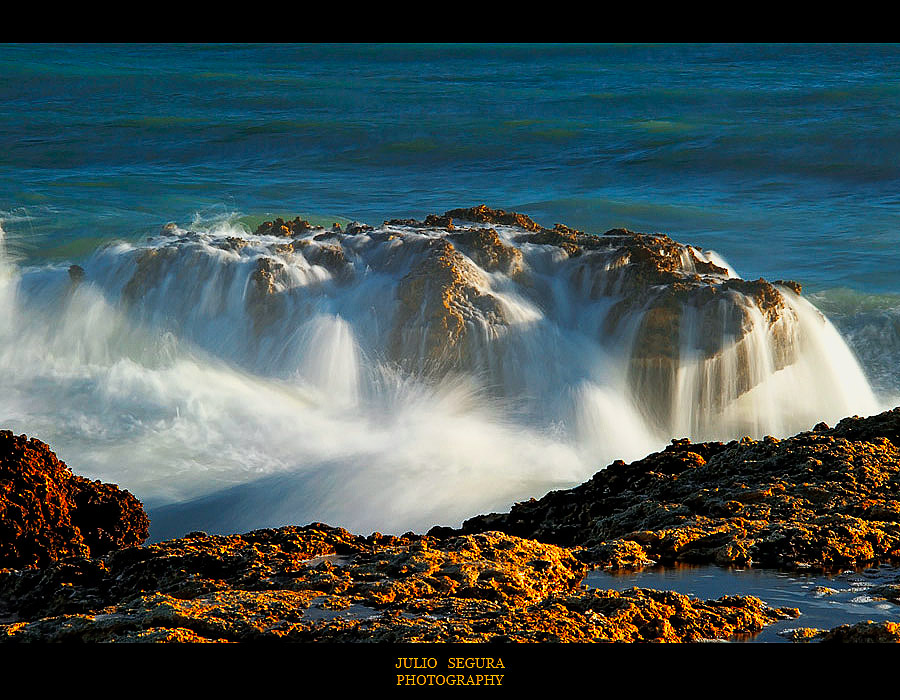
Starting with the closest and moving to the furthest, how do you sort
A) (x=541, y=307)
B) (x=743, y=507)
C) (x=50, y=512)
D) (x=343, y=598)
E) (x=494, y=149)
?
1. (x=343, y=598)
2. (x=743, y=507)
3. (x=50, y=512)
4. (x=541, y=307)
5. (x=494, y=149)

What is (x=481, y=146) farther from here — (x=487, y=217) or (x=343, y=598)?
(x=343, y=598)

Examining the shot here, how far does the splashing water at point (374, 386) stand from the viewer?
9516mm

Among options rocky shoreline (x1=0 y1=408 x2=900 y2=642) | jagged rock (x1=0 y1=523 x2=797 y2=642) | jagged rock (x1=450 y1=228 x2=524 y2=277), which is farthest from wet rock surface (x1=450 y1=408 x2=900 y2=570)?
jagged rock (x1=450 y1=228 x2=524 y2=277)

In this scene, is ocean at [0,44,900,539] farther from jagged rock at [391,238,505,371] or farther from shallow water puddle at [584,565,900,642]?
shallow water puddle at [584,565,900,642]

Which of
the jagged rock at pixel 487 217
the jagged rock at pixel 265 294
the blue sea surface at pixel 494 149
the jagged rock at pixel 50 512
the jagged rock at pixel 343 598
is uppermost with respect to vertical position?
the blue sea surface at pixel 494 149

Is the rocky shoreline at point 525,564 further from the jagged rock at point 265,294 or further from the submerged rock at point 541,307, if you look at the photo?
the jagged rock at point 265,294

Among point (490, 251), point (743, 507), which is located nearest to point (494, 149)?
point (490, 251)

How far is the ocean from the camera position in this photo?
32.9 feet

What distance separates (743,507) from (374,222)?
16.1 metres

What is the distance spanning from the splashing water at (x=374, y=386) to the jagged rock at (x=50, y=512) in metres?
4.54

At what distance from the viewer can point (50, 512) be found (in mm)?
3793

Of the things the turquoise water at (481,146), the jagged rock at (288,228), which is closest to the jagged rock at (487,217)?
the jagged rock at (288,228)

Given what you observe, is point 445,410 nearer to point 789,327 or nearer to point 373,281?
point 373,281
